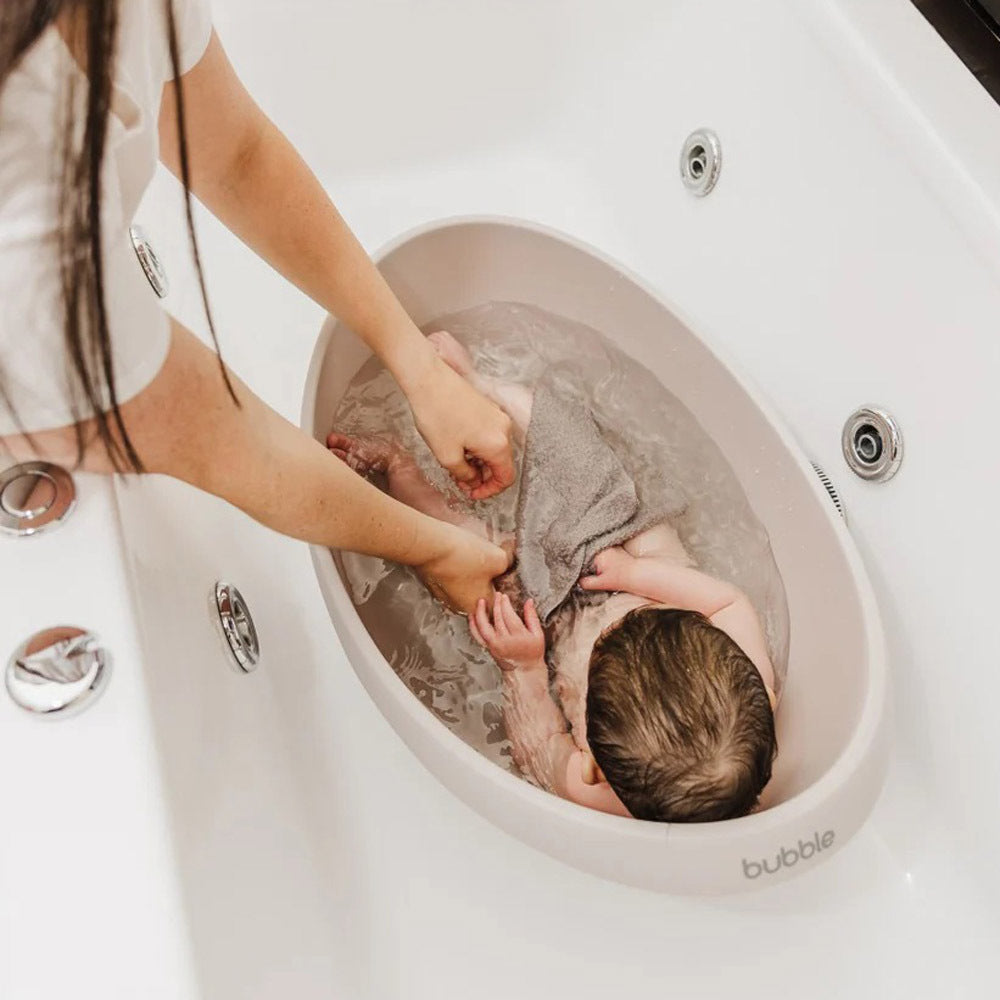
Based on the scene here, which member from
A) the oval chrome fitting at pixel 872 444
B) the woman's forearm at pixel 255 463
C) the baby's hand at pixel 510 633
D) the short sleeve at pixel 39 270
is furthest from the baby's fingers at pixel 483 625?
the short sleeve at pixel 39 270

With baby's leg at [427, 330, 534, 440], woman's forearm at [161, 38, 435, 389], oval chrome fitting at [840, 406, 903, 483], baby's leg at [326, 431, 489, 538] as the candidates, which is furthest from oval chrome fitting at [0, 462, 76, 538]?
oval chrome fitting at [840, 406, 903, 483]

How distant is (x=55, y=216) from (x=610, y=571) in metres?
0.64

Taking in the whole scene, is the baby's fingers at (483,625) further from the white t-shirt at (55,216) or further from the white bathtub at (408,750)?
the white t-shirt at (55,216)

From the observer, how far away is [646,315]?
105 cm

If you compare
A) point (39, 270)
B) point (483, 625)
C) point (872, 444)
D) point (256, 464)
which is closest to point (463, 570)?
point (483, 625)

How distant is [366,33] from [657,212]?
0.41 m

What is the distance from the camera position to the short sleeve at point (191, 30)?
0.59m

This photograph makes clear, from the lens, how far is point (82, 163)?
0.40m

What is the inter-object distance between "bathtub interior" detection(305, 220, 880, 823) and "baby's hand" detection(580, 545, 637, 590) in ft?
0.50

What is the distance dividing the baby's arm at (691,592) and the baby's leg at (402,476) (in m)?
0.15

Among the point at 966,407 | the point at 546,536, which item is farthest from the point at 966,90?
the point at 546,536

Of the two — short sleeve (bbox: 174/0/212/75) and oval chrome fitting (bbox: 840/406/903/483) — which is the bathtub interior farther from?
short sleeve (bbox: 174/0/212/75)

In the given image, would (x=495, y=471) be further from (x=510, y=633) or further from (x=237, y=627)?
(x=237, y=627)

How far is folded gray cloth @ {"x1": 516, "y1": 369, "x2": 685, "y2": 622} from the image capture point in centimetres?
97
